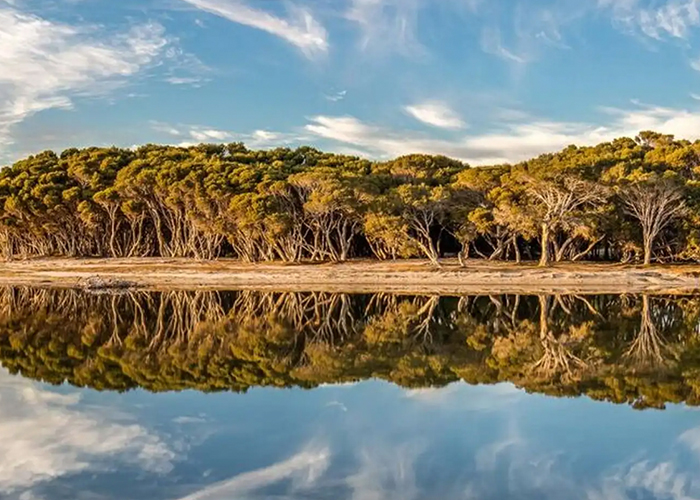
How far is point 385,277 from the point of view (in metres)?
58.8

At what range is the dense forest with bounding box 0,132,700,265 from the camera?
6069 centimetres

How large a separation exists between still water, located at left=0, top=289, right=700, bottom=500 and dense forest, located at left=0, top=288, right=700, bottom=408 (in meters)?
0.13

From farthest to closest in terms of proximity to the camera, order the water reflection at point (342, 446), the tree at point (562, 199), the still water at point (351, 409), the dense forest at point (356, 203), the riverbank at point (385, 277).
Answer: the dense forest at point (356, 203) → the tree at point (562, 199) → the riverbank at point (385, 277) → the still water at point (351, 409) → the water reflection at point (342, 446)

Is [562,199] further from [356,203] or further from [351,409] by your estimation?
[351,409]

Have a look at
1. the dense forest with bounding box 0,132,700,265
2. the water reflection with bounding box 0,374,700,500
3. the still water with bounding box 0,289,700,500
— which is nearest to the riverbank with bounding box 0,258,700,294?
the dense forest with bounding box 0,132,700,265

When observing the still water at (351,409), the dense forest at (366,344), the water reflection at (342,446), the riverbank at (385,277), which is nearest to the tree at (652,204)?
the riverbank at (385,277)

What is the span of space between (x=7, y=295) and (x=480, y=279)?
33536mm

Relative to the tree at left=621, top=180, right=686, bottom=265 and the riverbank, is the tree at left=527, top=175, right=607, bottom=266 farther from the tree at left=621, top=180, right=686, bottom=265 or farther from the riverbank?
the riverbank

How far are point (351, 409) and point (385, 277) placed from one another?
4209cm

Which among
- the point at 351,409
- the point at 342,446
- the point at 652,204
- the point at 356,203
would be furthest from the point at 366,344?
the point at 652,204

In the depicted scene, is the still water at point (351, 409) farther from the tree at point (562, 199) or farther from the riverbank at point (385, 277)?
the tree at point (562, 199)

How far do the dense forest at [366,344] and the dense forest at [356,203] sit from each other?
63.2ft

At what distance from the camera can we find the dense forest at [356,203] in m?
60.7

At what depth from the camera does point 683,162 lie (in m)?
Answer: 66.1
